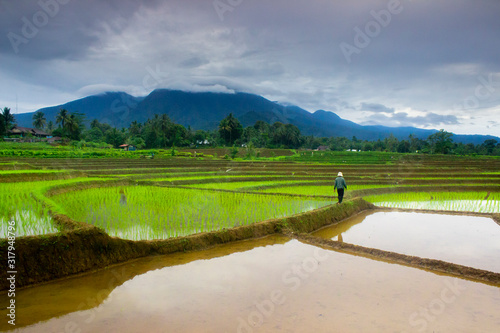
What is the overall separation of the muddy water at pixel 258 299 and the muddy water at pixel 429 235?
4.62 feet

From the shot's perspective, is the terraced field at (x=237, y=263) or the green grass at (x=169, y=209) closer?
the terraced field at (x=237, y=263)

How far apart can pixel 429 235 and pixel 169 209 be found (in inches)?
272

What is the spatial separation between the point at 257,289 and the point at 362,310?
142cm

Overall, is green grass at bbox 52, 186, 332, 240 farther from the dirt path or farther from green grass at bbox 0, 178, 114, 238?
the dirt path

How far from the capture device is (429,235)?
26.0 ft

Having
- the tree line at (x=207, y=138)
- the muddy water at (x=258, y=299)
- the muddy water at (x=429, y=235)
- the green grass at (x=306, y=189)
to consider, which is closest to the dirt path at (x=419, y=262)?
the muddy water at (x=258, y=299)

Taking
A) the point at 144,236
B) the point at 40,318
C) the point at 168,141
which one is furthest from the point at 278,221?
the point at 168,141

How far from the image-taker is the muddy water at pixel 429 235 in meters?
6.49

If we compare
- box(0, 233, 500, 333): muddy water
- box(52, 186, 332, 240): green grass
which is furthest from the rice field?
box(0, 233, 500, 333): muddy water

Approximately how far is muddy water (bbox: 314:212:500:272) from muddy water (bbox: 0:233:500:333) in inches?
55.5

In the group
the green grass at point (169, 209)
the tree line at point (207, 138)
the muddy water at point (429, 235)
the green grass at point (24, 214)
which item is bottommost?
the muddy water at point (429, 235)

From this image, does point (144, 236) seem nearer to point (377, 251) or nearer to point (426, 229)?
point (377, 251)

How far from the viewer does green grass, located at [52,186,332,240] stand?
7.12 m

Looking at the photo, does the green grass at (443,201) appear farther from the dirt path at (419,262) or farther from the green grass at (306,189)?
the dirt path at (419,262)
